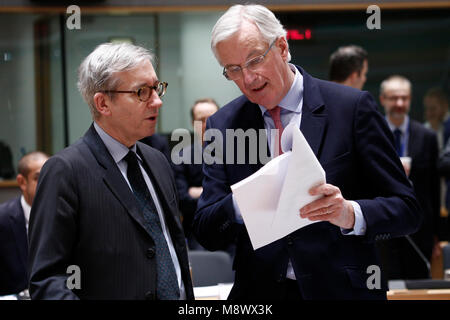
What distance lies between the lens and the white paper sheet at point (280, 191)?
1510mm

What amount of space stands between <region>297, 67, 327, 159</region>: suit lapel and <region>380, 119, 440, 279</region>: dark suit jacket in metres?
2.54

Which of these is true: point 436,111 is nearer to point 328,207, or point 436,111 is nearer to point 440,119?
point 440,119

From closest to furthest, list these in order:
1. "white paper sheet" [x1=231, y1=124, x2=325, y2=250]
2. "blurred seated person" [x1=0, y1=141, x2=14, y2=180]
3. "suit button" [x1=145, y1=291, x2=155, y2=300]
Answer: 1. "white paper sheet" [x1=231, y1=124, x2=325, y2=250]
2. "suit button" [x1=145, y1=291, x2=155, y2=300]
3. "blurred seated person" [x1=0, y1=141, x2=14, y2=180]

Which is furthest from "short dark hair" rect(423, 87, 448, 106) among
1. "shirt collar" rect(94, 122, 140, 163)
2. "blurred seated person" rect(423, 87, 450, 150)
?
"shirt collar" rect(94, 122, 140, 163)

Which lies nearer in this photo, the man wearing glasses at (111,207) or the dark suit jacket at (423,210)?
the man wearing glasses at (111,207)

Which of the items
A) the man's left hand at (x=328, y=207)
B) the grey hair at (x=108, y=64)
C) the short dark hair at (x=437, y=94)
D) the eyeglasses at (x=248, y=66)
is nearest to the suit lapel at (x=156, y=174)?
the grey hair at (x=108, y=64)

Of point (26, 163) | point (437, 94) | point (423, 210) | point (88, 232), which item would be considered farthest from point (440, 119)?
point (88, 232)

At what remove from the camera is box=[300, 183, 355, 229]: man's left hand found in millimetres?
1576

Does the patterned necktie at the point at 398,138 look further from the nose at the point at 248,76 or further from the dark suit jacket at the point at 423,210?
the nose at the point at 248,76

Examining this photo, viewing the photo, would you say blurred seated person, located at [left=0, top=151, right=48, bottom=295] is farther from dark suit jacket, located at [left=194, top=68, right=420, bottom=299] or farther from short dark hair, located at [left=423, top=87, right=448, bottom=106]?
short dark hair, located at [left=423, top=87, right=448, bottom=106]

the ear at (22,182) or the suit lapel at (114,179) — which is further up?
the suit lapel at (114,179)

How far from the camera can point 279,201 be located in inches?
61.1

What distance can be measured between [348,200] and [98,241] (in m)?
0.74

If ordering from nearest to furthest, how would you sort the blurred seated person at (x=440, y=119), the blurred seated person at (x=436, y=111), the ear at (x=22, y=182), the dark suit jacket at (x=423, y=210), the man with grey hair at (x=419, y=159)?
1. the ear at (x=22, y=182)
2. the dark suit jacket at (x=423, y=210)
3. the man with grey hair at (x=419, y=159)
4. the blurred seated person at (x=440, y=119)
5. the blurred seated person at (x=436, y=111)
